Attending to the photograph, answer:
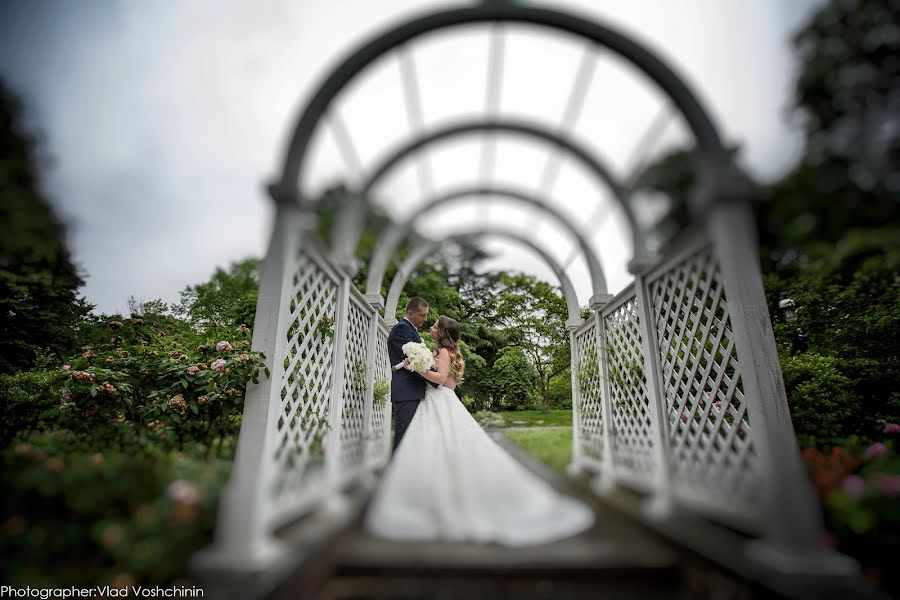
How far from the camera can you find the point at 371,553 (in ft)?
5.53

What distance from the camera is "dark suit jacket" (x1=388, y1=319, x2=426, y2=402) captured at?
139 inches

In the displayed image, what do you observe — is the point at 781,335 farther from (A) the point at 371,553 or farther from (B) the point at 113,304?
(B) the point at 113,304

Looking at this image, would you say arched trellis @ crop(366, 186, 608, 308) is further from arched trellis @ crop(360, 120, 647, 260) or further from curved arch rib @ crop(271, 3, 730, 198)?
curved arch rib @ crop(271, 3, 730, 198)

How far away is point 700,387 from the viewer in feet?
9.08

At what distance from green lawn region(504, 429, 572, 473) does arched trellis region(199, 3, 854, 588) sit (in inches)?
53.5

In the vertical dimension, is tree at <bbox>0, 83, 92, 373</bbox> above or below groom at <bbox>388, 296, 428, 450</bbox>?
above

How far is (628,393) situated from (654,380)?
67cm

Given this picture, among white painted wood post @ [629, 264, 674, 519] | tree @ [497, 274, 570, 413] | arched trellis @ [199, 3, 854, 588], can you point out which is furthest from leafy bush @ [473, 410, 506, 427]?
white painted wood post @ [629, 264, 674, 519]

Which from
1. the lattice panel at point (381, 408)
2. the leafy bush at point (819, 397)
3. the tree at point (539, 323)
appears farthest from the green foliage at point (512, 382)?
the leafy bush at point (819, 397)

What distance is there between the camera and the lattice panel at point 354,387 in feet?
10.9

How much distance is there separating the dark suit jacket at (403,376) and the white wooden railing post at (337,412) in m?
A: 0.50

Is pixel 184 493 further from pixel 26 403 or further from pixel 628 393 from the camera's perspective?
pixel 26 403

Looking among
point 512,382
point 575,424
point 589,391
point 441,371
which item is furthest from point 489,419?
point 441,371

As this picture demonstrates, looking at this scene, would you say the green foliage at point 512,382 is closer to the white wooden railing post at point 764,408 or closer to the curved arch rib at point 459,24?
the white wooden railing post at point 764,408
